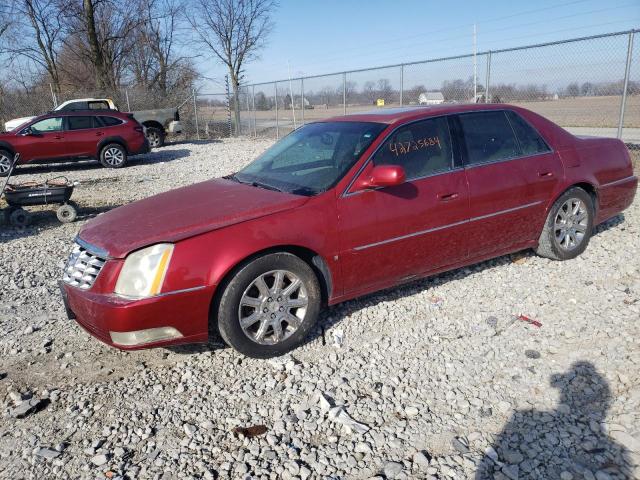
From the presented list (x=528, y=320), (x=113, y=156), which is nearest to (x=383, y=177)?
(x=528, y=320)

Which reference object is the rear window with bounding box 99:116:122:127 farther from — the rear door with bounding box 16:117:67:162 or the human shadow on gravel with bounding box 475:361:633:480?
the human shadow on gravel with bounding box 475:361:633:480

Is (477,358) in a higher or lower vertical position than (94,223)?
lower

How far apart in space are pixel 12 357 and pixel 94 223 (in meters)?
1.12

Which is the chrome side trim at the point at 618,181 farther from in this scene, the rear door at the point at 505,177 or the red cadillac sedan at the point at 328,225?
the rear door at the point at 505,177

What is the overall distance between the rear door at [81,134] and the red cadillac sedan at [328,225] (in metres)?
10.4

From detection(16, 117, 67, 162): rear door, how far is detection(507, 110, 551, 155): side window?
12.0 m

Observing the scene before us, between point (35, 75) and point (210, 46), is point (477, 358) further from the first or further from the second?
point (35, 75)

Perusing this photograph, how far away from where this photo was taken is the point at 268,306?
134 inches

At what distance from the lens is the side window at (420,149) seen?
12.7ft

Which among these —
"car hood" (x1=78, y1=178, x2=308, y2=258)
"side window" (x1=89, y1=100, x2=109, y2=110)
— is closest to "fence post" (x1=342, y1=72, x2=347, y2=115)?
"side window" (x1=89, y1=100, x2=109, y2=110)

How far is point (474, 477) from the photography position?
2.35m

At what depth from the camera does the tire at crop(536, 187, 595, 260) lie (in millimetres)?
4785

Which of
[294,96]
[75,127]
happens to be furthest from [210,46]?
[75,127]

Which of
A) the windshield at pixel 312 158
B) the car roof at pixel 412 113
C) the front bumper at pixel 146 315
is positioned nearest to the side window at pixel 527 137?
the car roof at pixel 412 113
